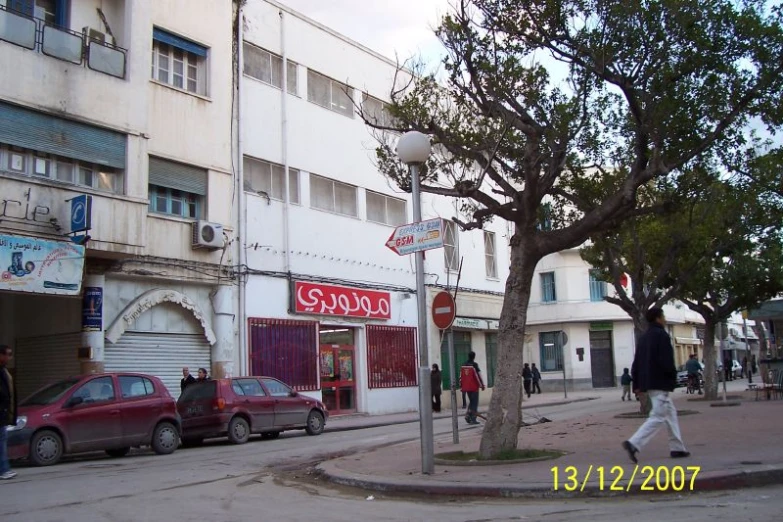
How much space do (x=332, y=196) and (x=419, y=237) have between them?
1695 centimetres

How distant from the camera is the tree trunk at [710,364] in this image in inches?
1030

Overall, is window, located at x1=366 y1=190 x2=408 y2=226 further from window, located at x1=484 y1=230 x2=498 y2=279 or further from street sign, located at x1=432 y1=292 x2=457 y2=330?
street sign, located at x1=432 y1=292 x2=457 y2=330

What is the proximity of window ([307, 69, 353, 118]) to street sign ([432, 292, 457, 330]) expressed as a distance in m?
15.6

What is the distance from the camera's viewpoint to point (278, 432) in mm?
18969

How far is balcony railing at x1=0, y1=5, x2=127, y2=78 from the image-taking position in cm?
1705

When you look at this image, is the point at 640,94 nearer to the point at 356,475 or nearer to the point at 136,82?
the point at 356,475

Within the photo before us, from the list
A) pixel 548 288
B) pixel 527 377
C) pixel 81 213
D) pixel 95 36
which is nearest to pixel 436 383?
pixel 81 213

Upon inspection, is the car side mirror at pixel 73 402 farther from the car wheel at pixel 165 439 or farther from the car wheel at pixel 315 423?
the car wheel at pixel 315 423

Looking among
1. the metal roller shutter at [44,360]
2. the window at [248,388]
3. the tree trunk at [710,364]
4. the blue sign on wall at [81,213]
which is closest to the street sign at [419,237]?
the window at [248,388]

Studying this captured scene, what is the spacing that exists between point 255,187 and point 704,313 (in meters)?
16.1

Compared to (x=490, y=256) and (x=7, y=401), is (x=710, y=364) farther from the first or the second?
(x=7, y=401)

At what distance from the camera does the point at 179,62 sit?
73.3 feet

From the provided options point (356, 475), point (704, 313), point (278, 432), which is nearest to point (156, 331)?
point (278, 432)

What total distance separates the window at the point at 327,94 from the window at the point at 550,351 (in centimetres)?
2605
